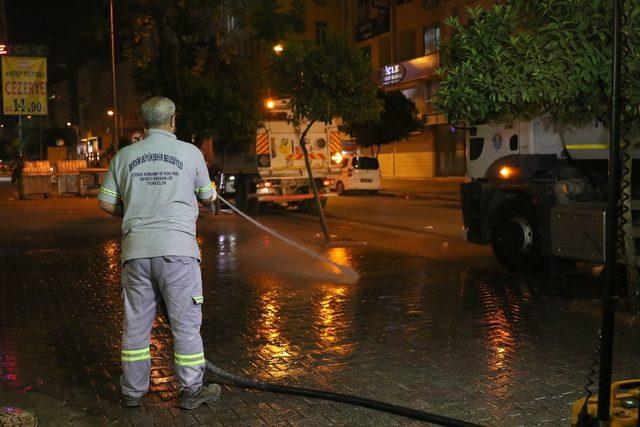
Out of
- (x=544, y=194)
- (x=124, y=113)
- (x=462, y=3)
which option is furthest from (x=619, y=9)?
(x=124, y=113)

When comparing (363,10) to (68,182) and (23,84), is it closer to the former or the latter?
(68,182)

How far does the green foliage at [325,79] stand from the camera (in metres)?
13.0

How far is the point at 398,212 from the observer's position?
2059cm

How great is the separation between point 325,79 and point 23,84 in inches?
511

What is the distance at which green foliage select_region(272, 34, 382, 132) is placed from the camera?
1304 centimetres

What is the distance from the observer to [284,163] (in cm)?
2056

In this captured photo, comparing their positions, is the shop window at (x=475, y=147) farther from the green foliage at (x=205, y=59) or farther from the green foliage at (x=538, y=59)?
the green foliage at (x=205, y=59)

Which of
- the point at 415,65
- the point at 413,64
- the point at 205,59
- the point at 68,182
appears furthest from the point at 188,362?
the point at 413,64

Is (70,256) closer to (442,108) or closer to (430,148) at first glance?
(442,108)

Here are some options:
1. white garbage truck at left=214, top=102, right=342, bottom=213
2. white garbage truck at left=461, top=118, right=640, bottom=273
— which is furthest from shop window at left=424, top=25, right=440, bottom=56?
white garbage truck at left=461, top=118, right=640, bottom=273

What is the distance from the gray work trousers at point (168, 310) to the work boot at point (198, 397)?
0.14 ft

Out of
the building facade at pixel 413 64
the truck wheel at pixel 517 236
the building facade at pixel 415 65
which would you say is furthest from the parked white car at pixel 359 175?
the truck wheel at pixel 517 236

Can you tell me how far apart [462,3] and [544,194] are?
27.8 metres

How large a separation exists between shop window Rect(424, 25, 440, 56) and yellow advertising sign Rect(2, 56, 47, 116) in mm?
21315
